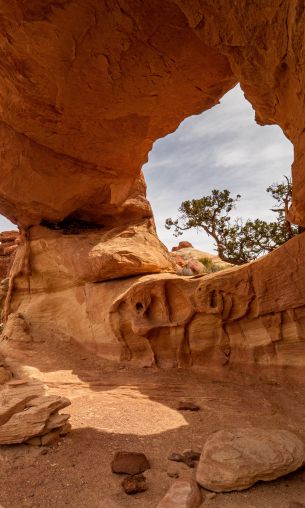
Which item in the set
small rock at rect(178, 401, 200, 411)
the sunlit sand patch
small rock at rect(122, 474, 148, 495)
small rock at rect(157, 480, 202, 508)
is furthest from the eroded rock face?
small rock at rect(122, 474, 148, 495)

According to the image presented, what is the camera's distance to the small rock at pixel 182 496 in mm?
2775

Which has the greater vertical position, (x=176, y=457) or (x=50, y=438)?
(x=50, y=438)

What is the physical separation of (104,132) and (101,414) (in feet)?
18.0

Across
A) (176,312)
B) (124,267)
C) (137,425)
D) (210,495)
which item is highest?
(124,267)

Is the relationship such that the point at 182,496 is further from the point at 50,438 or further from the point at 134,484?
the point at 50,438

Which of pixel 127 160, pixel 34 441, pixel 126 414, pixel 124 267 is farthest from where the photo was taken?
pixel 127 160

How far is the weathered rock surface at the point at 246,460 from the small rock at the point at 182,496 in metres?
0.14

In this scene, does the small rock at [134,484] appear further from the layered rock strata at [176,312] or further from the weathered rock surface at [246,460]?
the layered rock strata at [176,312]

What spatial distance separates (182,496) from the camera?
9.39ft

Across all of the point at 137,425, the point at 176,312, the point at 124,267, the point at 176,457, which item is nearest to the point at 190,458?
the point at 176,457

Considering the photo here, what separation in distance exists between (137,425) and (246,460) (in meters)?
1.94

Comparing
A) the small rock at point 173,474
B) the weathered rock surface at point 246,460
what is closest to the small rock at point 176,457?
the small rock at point 173,474

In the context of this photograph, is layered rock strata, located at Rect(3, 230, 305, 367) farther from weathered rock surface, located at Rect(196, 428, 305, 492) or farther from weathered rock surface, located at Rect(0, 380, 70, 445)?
weathered rock surface, located at Rect(0, 380, 70, 445)

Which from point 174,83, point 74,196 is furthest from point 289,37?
point 74,196
